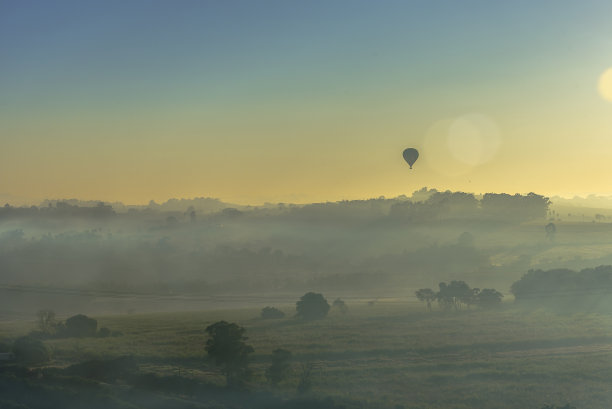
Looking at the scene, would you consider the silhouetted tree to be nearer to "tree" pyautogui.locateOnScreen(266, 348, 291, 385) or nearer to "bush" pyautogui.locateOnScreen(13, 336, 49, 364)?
"tree" pyautogui.locateOnScreen(266, 348, 291, 385)

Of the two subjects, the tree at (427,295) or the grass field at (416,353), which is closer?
the grass field at (416,353)

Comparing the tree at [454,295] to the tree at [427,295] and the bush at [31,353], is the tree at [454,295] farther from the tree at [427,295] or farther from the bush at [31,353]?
the bush at [31,353]

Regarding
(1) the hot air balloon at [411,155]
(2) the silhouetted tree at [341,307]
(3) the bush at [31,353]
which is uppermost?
(1) the hot air balloon at [411,155]

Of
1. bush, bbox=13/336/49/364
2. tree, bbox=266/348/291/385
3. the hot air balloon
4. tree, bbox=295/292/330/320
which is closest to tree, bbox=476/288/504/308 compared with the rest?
the hot air balloon

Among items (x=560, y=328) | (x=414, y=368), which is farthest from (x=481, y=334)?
(x=414, y=368)

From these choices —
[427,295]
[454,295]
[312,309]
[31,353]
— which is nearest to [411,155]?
[454,295]

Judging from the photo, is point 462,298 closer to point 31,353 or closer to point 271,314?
point 271,314

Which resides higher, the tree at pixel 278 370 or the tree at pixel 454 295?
the tree at pixel 454 295

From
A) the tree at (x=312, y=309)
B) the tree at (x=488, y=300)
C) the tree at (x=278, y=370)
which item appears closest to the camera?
the tree at (x=278, y=370)

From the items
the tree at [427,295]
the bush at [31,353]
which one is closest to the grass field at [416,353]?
the bush at [31,353]
